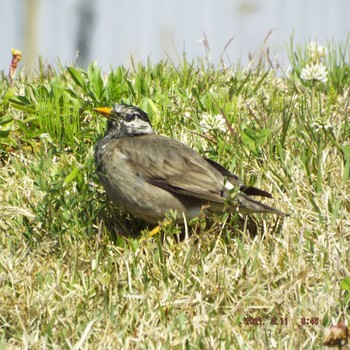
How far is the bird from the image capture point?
6.31 meters

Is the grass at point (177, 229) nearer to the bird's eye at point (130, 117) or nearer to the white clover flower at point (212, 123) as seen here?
the white clover flower at point (212, 123)

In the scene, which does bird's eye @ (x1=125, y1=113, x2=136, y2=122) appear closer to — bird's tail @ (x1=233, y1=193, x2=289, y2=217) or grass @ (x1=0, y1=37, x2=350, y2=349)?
grass @ (x1=0, y1=37, x2=350, y2=349)

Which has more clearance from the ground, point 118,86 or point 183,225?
point 118,86

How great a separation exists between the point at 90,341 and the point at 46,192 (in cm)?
182

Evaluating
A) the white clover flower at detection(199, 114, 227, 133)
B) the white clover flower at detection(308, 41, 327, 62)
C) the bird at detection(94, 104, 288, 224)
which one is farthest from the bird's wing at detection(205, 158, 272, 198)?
the white clover flower at detection(308, 41, 327, 62)

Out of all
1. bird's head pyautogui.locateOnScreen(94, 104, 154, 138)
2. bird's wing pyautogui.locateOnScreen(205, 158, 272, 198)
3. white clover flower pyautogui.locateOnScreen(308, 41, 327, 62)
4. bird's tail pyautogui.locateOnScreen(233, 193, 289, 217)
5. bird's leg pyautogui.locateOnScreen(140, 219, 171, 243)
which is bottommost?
bird's leg pyautogui.locateOnScreen(140, 219, 171, 243)

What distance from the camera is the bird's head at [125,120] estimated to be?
707 cm

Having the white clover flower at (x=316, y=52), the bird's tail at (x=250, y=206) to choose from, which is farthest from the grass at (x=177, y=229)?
the white clover flower at (x=316, y=52)

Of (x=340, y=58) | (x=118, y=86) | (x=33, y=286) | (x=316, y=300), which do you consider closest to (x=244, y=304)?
A: (x=316, y=300)

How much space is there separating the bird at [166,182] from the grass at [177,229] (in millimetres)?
147

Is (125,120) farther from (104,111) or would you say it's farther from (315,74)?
(315,74)

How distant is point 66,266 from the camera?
5.93m

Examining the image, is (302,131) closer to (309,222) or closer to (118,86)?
(309,222)

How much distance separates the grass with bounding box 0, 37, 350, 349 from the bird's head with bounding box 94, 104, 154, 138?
0.36 meters
